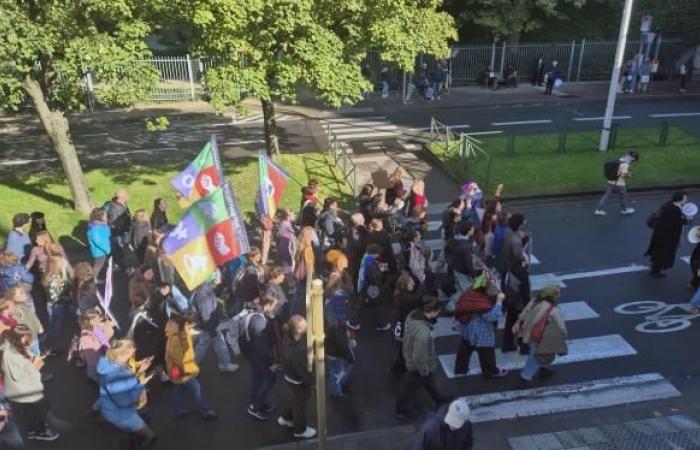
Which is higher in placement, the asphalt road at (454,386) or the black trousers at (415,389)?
the black trousers at (415,389)

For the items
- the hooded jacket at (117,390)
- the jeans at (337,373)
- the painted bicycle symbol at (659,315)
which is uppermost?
the hooded jacket at (117,390)

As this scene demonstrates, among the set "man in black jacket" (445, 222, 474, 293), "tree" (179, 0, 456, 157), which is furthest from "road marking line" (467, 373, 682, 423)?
"tree" (179, 0, 456, 157)

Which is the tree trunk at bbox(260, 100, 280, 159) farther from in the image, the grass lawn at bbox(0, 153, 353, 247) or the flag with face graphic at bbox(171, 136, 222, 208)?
the flag with face graphic at bbox(171, 136, 222, 208)

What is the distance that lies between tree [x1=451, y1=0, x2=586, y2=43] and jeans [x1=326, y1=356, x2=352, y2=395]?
951 inches

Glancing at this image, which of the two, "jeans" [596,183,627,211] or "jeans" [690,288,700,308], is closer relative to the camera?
"jeans" [690,288,700,308]

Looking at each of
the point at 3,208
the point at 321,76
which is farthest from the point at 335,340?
the point at 3,208

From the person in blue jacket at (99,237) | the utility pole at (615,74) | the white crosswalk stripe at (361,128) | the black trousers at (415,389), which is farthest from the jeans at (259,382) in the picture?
the utility pole at (615,74)

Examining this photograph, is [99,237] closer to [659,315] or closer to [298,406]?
[298,406]

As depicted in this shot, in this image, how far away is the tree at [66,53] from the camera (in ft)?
33.5

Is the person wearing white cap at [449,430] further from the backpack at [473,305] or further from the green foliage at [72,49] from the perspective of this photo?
the green foliage at [72,49]

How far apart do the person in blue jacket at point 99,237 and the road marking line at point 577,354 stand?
5599 mm

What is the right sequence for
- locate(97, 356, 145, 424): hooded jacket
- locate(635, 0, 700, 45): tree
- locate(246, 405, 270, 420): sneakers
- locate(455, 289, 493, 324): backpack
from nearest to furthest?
locate(97, 356, 145, 424): hooded jacket, locate(246, 405, 270, 420): sneakers, locate(455, 289, 493, 324): backpack, locate(635, 0, 700, 45): tree

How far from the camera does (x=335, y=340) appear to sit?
6.80 meters

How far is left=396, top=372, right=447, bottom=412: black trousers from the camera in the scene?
6738 millimetres
